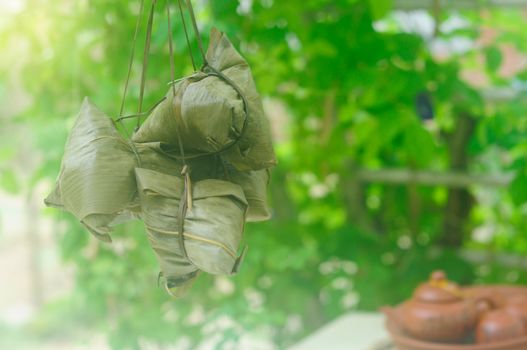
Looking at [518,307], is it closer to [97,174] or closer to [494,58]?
[494,58]

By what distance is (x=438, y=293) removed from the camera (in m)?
1.40

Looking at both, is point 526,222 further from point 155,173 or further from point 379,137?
point 155,173

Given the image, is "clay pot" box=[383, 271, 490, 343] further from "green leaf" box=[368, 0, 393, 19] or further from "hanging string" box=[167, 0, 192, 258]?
"hanging string" box=[167, 0, 192, 258]

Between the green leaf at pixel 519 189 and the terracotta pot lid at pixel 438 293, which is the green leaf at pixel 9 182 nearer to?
the terracotta pot lid at pixel 438 293

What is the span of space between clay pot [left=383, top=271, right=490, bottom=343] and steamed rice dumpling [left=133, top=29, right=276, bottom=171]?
74cm

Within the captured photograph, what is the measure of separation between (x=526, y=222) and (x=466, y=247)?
0.20 meters

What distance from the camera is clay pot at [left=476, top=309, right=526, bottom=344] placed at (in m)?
1.37

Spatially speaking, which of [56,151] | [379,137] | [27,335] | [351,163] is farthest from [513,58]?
[27,335]

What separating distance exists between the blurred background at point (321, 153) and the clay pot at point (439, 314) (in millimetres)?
379

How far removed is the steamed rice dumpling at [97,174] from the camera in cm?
69

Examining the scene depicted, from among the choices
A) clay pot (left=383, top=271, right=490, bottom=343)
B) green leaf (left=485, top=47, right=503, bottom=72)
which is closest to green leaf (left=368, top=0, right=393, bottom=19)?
green leaf (left=485, top=47, right=503, bottom=72)

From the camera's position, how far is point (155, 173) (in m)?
0.70

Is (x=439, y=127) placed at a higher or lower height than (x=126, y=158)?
higher

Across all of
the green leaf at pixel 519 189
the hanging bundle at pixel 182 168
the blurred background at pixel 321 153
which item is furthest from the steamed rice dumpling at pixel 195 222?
the green leaf at pixel 519 189
